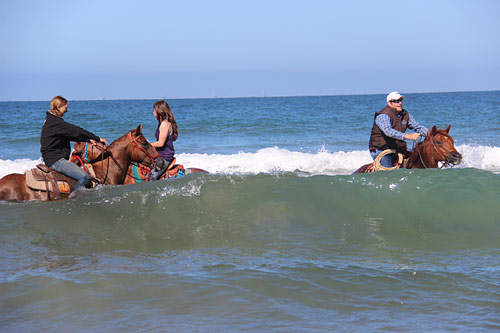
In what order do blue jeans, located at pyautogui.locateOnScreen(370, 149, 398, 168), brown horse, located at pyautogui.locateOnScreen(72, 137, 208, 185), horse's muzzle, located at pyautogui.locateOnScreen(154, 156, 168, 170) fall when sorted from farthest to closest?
1. blue jeans, located at pyautogui.locateOnScreen(370, 149, 398, 168)
2. horse's muzzle, located at pyautogui.locateOnScreen(154, 156, 168, 170)
3. brown horse, located at pyautogui.locateOnScreen(72, 137, 208, 185)

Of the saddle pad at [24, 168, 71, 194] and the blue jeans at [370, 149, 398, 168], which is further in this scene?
the blue jeans at [370, 149, 398, 168]

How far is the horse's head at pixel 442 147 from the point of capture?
8.03 meters

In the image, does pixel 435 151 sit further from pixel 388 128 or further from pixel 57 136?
pixel 57 136

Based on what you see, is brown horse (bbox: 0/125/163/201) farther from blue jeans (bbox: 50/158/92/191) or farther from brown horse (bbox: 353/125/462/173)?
brown horse (bbox: 353/125/462/173)

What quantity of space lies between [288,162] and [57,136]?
36.8 ft

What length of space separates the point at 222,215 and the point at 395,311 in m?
3.88

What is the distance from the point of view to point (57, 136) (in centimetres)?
774

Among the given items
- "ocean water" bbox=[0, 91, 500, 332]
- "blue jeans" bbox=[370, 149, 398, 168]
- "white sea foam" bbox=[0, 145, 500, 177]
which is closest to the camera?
"ocean water" bbox=[0, 91, 500, 332]

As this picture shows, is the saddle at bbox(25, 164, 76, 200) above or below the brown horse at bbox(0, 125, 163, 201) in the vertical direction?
below

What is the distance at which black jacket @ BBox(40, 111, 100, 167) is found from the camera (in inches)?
300

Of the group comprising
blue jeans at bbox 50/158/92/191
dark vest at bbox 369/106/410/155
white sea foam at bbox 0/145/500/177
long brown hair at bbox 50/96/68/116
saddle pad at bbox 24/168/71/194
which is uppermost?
long brown hair at bbox 50/96/68/116

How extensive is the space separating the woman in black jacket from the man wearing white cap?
172 inches

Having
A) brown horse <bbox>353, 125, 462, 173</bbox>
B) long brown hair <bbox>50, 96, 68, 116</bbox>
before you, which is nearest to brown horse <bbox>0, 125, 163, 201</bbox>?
long brown hair <bbox>50, 96, 68, 116</bbox>

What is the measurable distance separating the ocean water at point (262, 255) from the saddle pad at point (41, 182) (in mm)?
261
